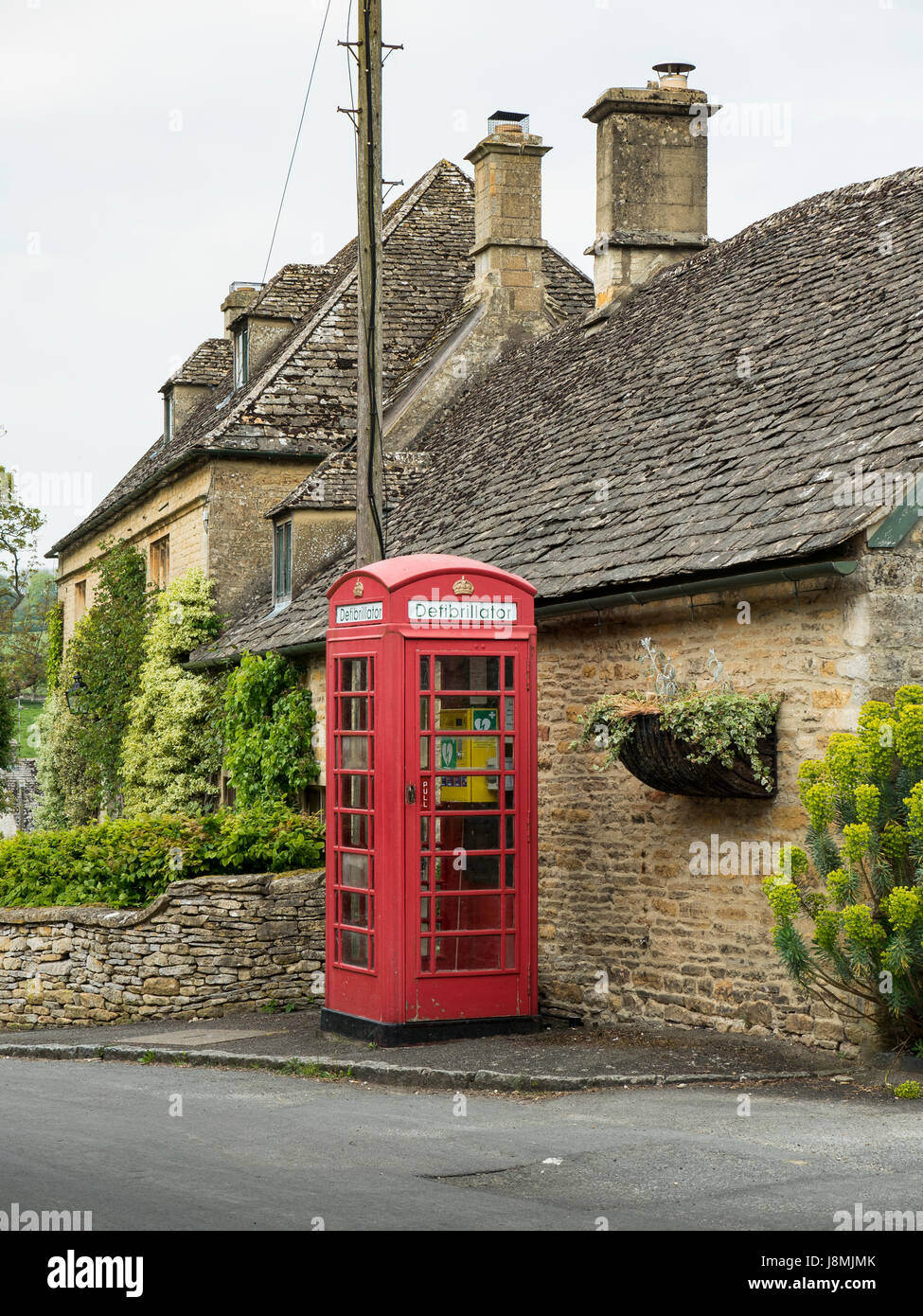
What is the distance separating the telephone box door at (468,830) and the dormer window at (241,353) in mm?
15319

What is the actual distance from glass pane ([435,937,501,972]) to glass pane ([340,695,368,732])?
1.54 meters

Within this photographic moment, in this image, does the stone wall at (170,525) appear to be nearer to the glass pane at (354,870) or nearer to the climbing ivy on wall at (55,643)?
the climbing ivy on wall at (55,643)

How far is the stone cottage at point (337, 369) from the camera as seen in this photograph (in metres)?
21.0

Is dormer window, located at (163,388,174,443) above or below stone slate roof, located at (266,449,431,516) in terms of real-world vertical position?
above

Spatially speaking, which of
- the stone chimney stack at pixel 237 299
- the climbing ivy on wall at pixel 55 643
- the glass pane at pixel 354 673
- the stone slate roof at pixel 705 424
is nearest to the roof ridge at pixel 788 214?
the stone slate roof at pixel 705 424

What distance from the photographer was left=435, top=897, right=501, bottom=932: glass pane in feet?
33.7

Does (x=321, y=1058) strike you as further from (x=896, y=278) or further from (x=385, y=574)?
(x=896, y=278)

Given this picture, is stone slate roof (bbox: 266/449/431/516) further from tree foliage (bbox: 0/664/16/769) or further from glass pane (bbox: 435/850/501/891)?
tree foliage (bbox: 0/664/16/769)

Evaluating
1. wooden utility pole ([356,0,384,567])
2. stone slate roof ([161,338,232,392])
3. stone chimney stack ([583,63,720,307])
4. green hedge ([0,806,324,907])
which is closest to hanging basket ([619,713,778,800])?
wooden utility pole ([356,0,384,567])

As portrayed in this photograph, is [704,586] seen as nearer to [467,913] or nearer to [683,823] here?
[683,823]

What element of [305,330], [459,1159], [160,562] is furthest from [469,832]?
[160,562]

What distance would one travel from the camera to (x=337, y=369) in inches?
863

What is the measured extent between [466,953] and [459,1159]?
334 cm
